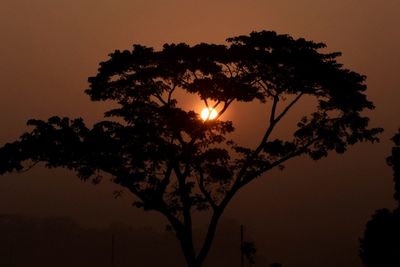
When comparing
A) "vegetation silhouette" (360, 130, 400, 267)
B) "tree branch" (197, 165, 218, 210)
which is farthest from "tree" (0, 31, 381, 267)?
"vegetation silhouette" (360, 130, 400, 267)

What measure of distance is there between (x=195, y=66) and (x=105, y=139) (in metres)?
5.20

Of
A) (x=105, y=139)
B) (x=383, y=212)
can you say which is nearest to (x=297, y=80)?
(x=105, y=139)

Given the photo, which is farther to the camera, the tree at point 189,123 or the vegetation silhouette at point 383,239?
the vegetation silhouette at point 383,239

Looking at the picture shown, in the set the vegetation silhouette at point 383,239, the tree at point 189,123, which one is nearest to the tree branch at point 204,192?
the tree at point 189,123

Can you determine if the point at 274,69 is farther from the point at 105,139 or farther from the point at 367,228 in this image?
the point at 367,228

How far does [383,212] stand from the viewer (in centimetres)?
4597

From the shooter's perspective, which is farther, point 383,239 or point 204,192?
point 383,239

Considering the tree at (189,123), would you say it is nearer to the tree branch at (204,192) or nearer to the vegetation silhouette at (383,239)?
the tree branch at (204,192)

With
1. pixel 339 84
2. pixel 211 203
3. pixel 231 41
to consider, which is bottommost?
pixel 211 203

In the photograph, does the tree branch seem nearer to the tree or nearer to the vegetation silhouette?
the tree

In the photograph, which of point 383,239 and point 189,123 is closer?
point 189,123

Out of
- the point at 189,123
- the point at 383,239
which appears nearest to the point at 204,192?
the point at 189,123

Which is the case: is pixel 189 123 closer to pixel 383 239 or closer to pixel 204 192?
pixel 204 192

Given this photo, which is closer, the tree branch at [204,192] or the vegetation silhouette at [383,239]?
the tree branch at [204,192]
